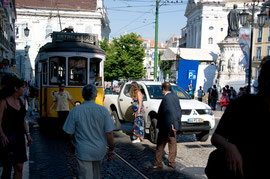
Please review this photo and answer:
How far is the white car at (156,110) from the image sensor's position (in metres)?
8.95

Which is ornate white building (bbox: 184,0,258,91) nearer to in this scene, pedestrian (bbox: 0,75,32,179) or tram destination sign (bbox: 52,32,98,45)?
tram destination sign (bbox: 52,32,98,45)

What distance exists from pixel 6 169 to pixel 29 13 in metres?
62.3

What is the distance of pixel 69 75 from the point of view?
1173 centimetres

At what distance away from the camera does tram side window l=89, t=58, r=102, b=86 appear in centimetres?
1216

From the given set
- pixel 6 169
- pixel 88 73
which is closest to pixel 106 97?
pixel 88 73

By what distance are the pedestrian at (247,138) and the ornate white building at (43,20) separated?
61117 millimetres

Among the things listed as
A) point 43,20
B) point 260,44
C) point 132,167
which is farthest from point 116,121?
point 43,20

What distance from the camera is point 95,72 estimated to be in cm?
1239

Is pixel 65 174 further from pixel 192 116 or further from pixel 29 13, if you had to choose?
pixel 29 13

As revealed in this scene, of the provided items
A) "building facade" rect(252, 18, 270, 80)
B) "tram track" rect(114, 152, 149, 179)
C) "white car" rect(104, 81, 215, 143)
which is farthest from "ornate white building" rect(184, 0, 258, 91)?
"tram track" rect(114, 152, 149, 179)

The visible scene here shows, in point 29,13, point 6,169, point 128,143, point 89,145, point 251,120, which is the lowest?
point 128,143

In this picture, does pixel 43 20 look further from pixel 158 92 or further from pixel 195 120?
pixel 195 120

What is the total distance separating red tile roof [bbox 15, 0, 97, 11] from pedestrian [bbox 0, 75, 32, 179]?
2376 inches

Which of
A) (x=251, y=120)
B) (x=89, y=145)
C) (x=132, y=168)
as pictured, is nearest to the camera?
(x=251, y=120)
